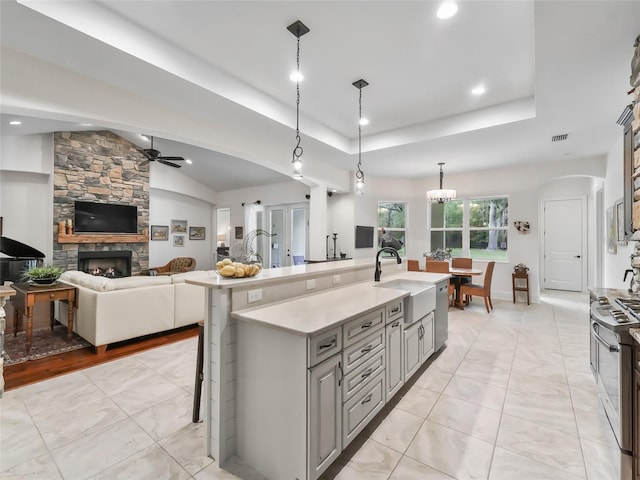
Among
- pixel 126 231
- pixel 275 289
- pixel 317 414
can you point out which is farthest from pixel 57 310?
pixel 317 414

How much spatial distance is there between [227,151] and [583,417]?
4734mm

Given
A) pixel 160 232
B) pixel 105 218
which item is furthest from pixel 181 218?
pixel 105 218

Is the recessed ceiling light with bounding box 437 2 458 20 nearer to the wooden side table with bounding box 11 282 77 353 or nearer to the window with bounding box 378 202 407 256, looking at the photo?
the wooden side table with bounding box 11 282 77 353

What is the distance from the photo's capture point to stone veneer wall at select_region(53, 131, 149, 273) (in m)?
6.26

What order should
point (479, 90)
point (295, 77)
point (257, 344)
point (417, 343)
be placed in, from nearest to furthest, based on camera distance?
point (257, 344) → point (417, 343) → point (295, 77) → point (479, 90)

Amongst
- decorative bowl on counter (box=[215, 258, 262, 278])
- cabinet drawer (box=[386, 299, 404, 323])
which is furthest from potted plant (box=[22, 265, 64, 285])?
cabinet drawer (box=[386, 299, 404, 323])

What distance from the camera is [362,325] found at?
1898 millimetres

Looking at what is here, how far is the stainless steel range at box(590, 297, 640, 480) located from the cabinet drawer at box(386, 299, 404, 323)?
1233 mm

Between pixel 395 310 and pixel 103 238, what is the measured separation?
7322mm

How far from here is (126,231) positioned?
7.35 metres

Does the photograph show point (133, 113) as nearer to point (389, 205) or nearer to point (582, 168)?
point (389, 205)

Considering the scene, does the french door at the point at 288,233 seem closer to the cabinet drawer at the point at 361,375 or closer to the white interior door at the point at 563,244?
the cabinet drawer at the point at 361,375

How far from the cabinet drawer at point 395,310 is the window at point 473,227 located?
5.25 metres

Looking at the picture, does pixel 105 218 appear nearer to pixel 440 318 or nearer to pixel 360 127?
pixel 360 127
